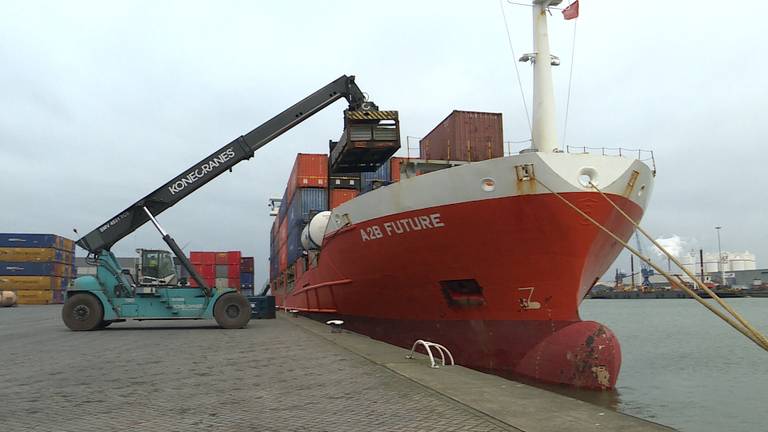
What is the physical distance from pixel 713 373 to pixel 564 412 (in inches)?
451

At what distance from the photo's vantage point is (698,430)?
29.0 feet

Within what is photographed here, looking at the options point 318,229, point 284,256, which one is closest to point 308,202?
point 318,229

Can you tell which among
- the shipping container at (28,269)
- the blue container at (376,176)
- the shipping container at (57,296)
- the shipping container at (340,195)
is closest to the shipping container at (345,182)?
the shipping container at (340,195)

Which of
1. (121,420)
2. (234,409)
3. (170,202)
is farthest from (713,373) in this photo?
(170,202)

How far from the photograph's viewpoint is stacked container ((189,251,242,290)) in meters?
38.8

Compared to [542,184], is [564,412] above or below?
below

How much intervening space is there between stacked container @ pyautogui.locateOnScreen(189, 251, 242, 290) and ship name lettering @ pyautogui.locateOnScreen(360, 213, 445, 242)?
27.7 meters

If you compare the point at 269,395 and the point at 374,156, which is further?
the point at 374,156

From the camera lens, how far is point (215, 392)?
6.91m

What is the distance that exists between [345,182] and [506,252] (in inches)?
467

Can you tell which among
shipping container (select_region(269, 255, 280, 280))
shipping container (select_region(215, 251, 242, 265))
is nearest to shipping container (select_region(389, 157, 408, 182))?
shipping container (select_region(269, 255, 280, 280))

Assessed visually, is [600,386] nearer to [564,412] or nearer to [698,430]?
[698,430]

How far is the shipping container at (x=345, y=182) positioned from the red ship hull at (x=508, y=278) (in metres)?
8.62

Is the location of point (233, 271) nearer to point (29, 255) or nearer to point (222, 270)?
point (222, 270)
